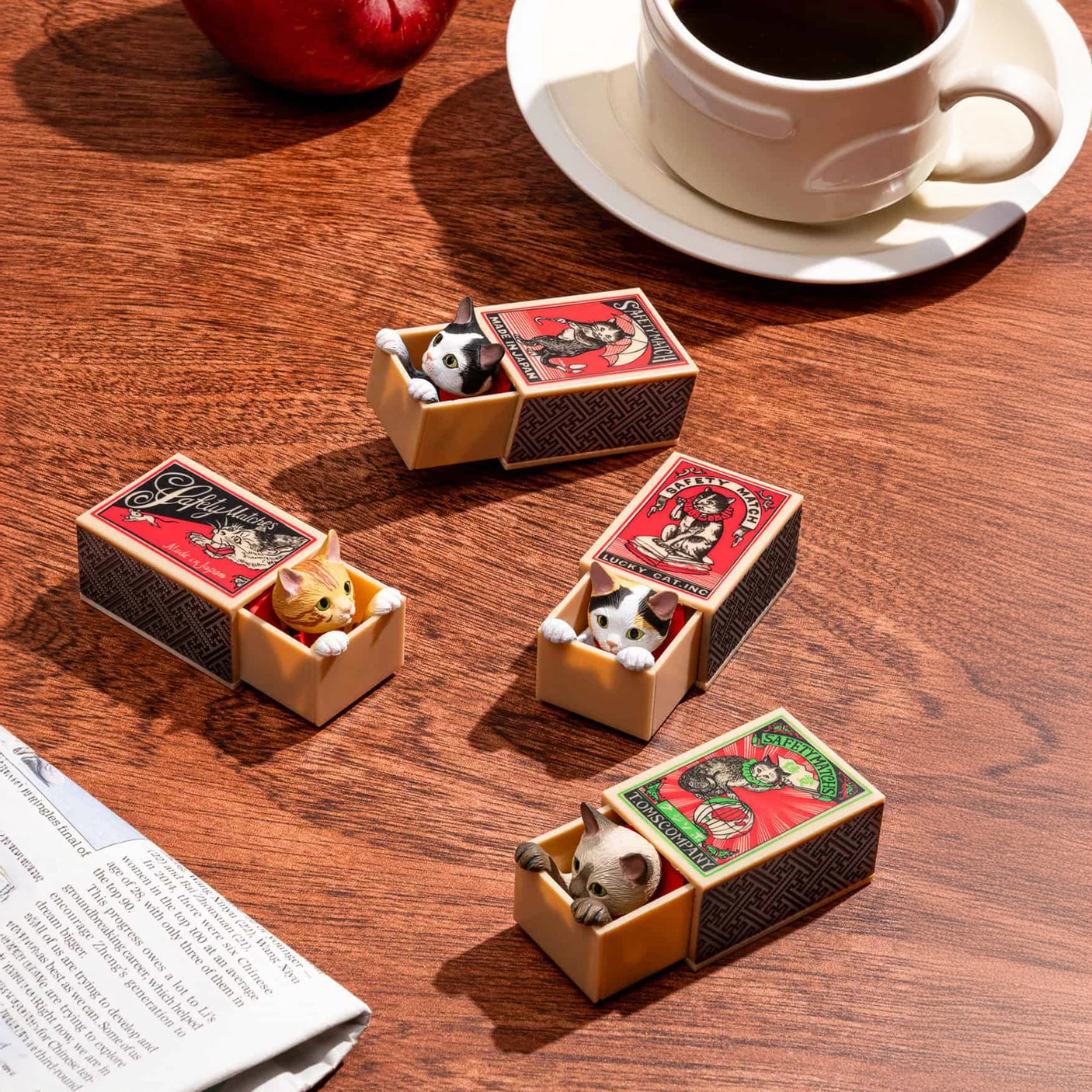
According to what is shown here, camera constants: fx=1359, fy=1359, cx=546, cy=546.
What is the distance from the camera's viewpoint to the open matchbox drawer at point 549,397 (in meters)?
0.75

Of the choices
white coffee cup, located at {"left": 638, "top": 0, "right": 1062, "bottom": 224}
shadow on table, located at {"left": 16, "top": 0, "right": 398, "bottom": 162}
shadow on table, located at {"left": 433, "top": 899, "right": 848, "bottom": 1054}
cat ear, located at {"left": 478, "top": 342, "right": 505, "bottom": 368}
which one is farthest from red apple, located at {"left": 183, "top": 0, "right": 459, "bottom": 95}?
shadow on table, located at {"left": 433, "top": 899, "right": 848, "bottom": 1054}

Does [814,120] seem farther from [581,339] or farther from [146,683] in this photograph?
[146,683]

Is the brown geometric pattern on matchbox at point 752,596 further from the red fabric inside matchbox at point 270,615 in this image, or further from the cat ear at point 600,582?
the red fabric inside matchbox at point 270,615

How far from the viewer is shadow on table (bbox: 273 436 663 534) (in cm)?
76

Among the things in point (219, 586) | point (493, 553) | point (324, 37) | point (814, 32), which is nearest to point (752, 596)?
point (493, 553)

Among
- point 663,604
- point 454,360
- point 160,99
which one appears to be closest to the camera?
point 663,604

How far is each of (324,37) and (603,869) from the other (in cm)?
60

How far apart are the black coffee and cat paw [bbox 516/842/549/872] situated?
49 centimetres

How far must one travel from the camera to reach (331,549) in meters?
0.67

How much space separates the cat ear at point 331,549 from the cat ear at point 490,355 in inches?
5.3

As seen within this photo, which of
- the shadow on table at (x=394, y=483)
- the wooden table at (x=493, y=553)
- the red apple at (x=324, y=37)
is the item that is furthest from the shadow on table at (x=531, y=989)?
the red apple at (x=324, y=37)

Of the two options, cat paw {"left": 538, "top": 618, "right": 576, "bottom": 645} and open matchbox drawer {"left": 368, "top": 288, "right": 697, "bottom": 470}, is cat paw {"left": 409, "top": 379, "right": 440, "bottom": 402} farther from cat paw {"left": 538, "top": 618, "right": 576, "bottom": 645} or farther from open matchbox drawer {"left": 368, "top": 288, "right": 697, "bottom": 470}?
cat paw {"left": 538, "top": 618, "right": 576, "bottom": 645}

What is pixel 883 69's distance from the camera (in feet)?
2.58

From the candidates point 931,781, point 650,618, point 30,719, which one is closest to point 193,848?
point 30,719
